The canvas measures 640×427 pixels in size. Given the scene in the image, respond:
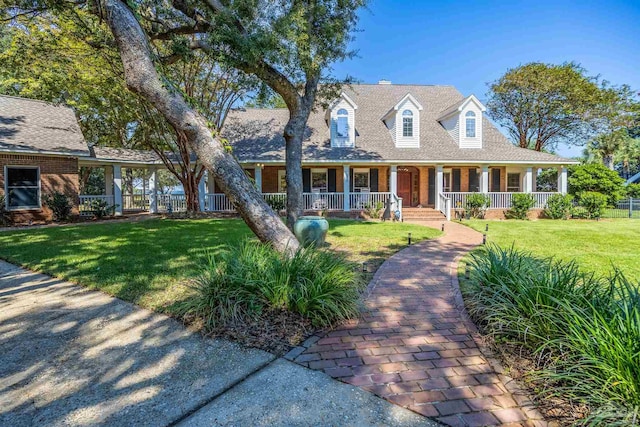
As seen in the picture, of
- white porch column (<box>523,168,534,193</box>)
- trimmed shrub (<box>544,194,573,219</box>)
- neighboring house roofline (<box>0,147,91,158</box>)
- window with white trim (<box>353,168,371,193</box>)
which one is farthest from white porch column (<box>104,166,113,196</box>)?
trimmed shrub (<box>544,194,573,219</box>)

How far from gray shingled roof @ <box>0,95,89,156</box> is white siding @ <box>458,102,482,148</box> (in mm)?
18367

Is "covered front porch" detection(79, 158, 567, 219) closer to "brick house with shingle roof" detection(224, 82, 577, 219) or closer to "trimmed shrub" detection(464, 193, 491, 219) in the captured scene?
"brick house with shingle roof" detection(224, 82, 577, 219)

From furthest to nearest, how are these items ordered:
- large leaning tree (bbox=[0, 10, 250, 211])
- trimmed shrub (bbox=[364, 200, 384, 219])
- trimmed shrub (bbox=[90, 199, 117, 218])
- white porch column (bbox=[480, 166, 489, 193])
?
white porch column (bbox=[480, 166, 489, 193]) < trimmed shrub (bbox=[364, 200, 384, 219]) < trimmed shrub (bbox=[90, 199, 117, 218]) < large leaning tree (bbox=[0, 10, 250, 211])

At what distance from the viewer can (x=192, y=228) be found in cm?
1198

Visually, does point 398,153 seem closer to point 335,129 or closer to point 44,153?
point 335,129

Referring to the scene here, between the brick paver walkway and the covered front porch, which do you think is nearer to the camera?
the brick paver walkway

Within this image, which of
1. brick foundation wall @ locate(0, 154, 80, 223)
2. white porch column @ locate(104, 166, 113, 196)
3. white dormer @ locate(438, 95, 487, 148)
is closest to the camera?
brick foundation wall @ locate(0, 154, 80, 223)

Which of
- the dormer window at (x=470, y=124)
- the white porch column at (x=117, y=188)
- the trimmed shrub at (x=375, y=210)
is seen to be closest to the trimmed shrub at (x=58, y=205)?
the white porch column at (x=117, y=188)

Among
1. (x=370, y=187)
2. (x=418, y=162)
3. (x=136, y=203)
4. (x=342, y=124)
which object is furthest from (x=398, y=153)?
(x=136, y=203)

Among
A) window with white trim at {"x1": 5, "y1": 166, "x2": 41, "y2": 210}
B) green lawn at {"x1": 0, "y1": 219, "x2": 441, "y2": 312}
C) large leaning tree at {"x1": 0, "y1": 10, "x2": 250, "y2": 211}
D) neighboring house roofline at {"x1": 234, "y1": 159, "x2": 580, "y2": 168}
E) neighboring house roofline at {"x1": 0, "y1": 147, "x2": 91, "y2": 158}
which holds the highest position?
large leaning tree at {"x1": 0, "y1": 10, "x2": 250, "y2": 211}

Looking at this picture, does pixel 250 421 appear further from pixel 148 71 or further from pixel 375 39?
pixel 375 39

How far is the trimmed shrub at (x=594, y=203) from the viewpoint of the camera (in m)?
16.4

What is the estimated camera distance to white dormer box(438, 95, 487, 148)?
1838cm

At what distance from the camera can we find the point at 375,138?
18.9 metres
